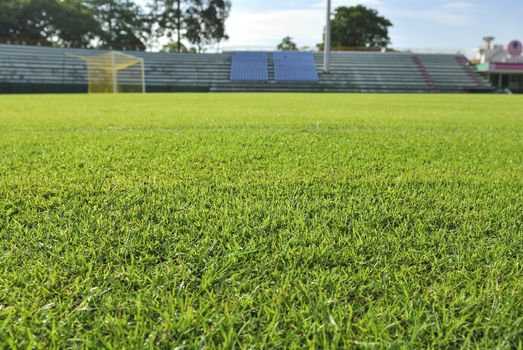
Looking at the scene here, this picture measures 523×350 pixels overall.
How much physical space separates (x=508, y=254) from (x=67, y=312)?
1.28 m

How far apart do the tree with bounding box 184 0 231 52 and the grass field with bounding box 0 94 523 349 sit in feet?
168

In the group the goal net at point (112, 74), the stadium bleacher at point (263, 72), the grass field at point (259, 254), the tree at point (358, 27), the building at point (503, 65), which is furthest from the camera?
the tree at point (358, 27)

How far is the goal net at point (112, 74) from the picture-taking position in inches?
870

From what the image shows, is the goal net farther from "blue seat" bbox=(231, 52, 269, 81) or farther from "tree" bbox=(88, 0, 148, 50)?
"tree" bbox=(88, 0, 148, 50)

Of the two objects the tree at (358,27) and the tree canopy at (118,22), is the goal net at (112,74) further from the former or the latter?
the tree at (358,27)

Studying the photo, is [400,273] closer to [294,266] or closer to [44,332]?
[294,266]

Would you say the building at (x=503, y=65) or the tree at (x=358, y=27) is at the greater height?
the tree at (x=358, y=27)

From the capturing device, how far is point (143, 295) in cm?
101

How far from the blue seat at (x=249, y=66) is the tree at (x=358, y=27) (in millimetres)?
24700

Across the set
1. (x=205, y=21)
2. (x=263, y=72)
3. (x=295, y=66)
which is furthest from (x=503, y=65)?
(x=205, y=21)

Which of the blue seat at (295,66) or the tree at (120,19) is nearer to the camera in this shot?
the blue seat at (295,66)

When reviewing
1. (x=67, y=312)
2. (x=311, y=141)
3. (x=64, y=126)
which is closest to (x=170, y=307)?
(x=67, y=312)

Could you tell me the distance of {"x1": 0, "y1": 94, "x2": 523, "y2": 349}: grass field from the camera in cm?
88

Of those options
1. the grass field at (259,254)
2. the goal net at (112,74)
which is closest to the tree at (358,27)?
the goal net at (112,74)
